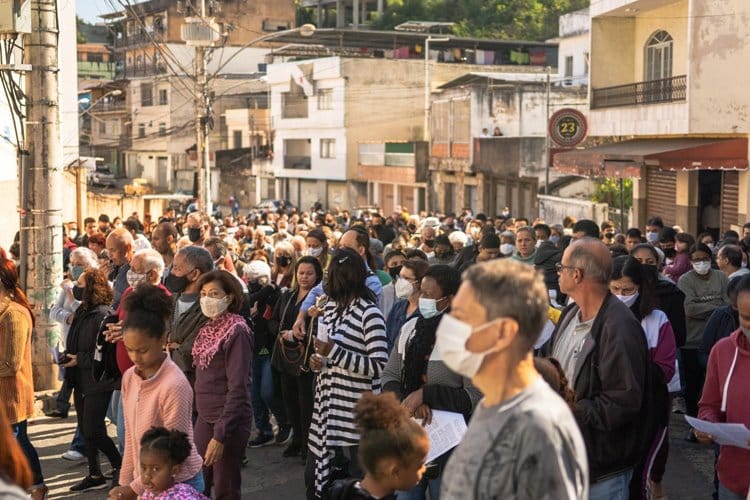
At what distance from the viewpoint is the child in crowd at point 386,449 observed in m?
4.35

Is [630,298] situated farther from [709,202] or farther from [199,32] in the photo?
[199,32]

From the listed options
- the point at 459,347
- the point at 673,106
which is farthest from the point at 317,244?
the point at 673,106

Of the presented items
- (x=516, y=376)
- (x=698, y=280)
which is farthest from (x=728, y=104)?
(x=516, y=376)

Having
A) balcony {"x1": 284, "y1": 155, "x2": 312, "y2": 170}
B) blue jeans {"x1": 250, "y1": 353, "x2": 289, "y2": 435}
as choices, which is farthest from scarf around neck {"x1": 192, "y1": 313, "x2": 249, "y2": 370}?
balcony {"x1": 284, "y1": 155, "x2": 312, "y2": 170}

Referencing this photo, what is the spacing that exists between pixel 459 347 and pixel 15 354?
192 inches

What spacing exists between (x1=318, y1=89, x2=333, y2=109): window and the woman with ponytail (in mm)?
47809

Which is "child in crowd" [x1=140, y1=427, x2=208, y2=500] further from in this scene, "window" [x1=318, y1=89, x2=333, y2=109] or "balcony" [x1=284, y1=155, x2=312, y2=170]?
"balcony" [x1=284, y1=155, x2=312, y2=170]

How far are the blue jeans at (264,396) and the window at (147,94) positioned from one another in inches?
2502

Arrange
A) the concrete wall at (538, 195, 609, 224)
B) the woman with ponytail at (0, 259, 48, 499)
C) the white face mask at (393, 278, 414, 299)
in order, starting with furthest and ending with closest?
the concrete wall at (538, 195, 609, 224)
the white face mask at (393, 278, 414, 299)
the woman with ponytail at (0, 259, 48, 499)

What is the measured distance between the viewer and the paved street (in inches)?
325

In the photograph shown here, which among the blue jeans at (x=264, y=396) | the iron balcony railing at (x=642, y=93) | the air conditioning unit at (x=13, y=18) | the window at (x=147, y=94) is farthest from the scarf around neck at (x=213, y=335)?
the window at (x=147, y=94)

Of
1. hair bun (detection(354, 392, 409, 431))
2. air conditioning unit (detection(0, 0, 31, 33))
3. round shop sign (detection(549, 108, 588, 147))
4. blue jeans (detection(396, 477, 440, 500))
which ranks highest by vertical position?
air conditioning unit (detection(0, 0, 31, 33))

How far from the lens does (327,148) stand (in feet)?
184

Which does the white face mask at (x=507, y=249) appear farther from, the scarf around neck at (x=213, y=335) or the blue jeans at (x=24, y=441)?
the scarf around neck at (x=213, y=335)
